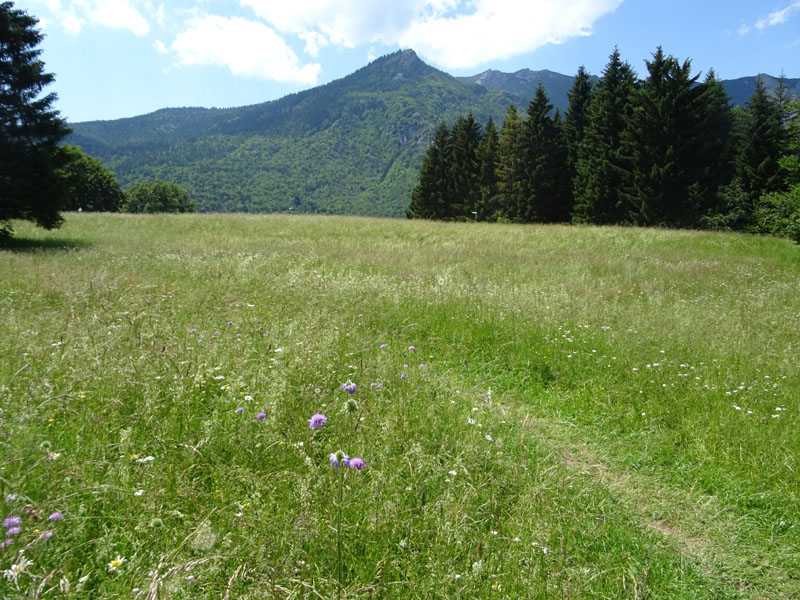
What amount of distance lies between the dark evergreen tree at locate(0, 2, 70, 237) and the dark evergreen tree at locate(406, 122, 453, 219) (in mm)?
35123

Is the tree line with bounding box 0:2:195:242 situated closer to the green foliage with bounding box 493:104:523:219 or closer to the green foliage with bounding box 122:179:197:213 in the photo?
the green foliage with bounding box 493:104:523:219

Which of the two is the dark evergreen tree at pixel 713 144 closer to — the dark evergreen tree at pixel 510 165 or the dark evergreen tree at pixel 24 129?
the dark evergreen tree at pixel 510 165

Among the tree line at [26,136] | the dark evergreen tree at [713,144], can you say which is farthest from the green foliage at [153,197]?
the dark evergreen tree at [713,144]

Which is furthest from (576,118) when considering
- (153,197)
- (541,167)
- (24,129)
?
(153,197)

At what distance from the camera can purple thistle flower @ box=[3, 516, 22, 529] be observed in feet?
5.37

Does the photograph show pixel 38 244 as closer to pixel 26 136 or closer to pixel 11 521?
pixel 26 136

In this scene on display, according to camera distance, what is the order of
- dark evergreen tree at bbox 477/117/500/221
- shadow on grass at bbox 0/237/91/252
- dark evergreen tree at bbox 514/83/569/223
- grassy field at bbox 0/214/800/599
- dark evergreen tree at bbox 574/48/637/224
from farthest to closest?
dark evergreen tree at bbox 477/117/500/221 → dark evergreen tree at bbox 514/83/569/223 → dark evergreen tree at bbox 574/48/637/224 → shadow on grass at bbox 0/237/91/252 → grassy field at bbox 0/214/800/599

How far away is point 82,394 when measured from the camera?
118 inches

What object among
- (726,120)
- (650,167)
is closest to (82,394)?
(650,167)

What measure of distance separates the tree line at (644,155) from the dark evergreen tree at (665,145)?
0.07m

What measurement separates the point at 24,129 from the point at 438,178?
1440 inches

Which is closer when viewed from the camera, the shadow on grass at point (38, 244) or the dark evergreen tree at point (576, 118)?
the shadow on grass at point (38, 244)

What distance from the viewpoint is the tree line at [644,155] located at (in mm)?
27578

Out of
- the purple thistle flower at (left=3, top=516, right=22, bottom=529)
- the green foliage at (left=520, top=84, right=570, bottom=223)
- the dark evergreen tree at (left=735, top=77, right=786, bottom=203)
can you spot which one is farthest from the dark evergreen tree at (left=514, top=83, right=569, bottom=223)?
the purple thistle flower at (left=3, top=516, right=22, bottom=529)
